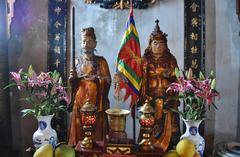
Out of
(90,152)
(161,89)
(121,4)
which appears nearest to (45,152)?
(90,152)

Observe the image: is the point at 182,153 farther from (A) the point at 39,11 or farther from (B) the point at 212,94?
(A) the point at 39,11

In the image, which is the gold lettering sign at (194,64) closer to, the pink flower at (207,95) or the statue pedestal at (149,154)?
the pink flower at (207,95)

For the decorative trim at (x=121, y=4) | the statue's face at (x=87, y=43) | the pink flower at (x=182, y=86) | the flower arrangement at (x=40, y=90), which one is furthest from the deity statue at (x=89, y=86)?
the pink flower at (x=182, y=86)

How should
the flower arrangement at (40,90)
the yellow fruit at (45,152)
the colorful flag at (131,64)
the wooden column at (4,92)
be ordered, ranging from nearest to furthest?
the yellow fruit at (45,152) → the colorful flag at (131,64) → the flower arrangement at (40,90) → the wooden column at (4,92)

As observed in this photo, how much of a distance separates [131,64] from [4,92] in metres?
0.88

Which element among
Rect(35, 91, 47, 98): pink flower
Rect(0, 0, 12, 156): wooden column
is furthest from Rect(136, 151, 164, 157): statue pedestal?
Rect(0, 0, 12, 156): wooden column

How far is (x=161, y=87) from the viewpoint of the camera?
6.10 feet

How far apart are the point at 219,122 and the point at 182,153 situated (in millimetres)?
698

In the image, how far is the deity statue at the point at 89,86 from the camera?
187cm

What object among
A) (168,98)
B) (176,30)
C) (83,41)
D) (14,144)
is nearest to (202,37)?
(176,30)

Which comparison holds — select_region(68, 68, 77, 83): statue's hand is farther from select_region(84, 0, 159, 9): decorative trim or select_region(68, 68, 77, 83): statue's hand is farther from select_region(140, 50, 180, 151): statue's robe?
select_region(84, 0, 159, 9): decorative trim

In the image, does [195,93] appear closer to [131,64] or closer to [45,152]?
[131,64]

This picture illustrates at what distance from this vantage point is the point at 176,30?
79.4 inches

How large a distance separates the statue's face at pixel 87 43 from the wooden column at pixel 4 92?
0.52 meters
